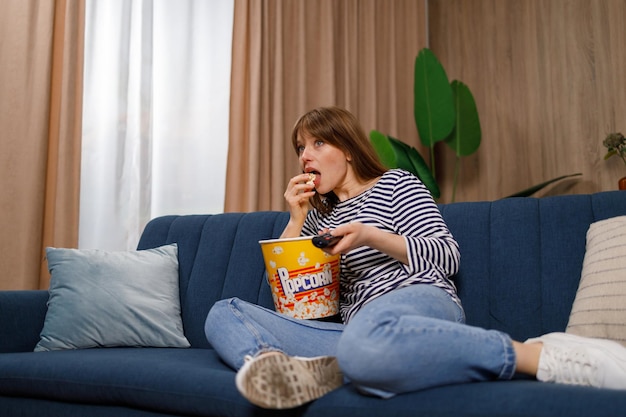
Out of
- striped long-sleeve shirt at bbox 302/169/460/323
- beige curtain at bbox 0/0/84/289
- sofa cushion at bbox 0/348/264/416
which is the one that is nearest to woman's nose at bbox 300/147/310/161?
striped long-sleeve shirt at bbox 302/169/460/323

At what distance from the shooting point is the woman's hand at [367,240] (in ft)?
4.79

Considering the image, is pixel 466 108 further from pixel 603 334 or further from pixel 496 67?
pixel 603 334

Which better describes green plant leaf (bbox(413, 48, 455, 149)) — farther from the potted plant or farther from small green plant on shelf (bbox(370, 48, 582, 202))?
the potted plant

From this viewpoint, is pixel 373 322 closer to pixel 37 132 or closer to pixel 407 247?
pixel 407 247

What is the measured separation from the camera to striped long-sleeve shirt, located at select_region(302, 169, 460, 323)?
1.58 m

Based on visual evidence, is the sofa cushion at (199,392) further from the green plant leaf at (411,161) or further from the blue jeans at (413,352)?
the green plant leaf at (411,161)

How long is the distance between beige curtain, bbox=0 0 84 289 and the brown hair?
1.41 metres

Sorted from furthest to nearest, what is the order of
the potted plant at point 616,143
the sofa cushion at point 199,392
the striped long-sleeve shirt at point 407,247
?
the potted plant at point 616,143 < the striped long-sleeve shirt at point 407,247 < the sofa cushion at point 199,392

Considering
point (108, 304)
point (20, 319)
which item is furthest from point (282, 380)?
point (20, 319)

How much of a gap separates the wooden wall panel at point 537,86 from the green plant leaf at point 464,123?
23 centimetres

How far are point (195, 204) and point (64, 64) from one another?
91 centimetres

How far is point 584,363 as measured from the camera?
1.20 m

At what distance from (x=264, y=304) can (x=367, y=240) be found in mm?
695

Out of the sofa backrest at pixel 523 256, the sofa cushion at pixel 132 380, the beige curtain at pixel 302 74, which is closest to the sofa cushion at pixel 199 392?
the sofa cushion at pixel 132 380
